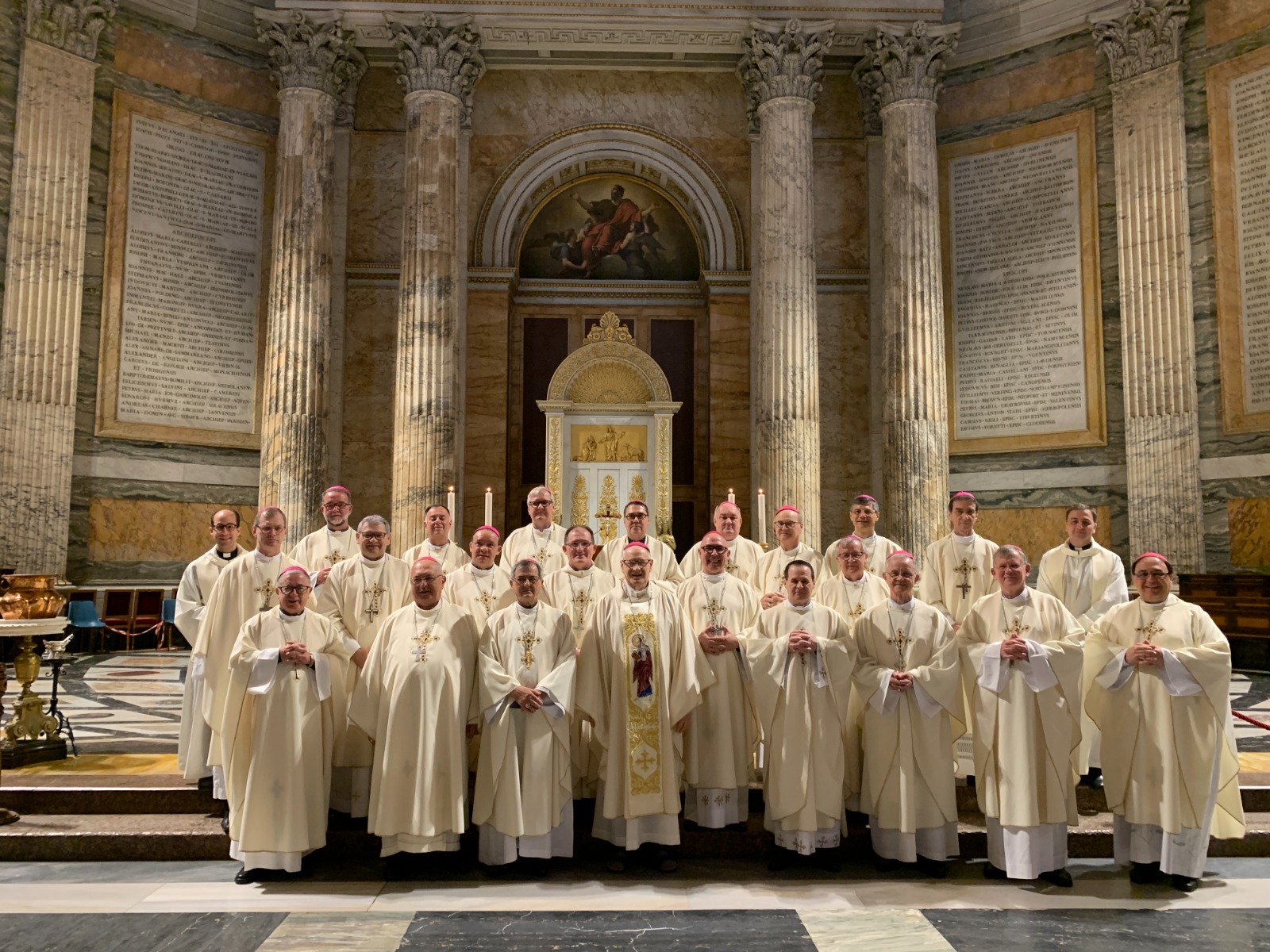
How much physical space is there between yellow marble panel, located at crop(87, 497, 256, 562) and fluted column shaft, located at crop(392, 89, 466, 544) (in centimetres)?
254

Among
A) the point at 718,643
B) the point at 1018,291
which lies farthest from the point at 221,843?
the point at 1018,291

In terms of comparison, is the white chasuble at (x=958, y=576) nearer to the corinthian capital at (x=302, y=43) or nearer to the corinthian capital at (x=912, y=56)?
the corinthian capital at (x=912, y=56)

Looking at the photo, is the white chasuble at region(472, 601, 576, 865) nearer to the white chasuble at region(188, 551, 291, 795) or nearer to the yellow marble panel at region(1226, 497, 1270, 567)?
the white chasuble at region(188, 551, 291, 795)

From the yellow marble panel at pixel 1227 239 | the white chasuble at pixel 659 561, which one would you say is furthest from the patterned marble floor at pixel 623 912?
→ the yellow marble panel at pixel 1227 239

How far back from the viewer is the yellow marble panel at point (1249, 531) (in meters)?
11.7

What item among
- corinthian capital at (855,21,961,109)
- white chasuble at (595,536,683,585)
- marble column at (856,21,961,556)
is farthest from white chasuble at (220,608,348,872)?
corinthian capital at (855,21,961,109)

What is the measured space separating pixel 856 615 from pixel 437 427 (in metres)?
7.60

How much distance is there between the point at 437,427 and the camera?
12633mm

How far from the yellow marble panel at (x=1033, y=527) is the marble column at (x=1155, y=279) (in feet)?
1.47

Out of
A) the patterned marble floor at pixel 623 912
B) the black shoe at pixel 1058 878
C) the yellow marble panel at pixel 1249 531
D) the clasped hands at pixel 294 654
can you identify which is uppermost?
the yellow marble panel at pixel 1249 531

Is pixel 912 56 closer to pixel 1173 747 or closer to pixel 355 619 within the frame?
pixel 1173 747

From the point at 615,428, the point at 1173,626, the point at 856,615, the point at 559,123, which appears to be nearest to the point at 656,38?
the point at 559,123

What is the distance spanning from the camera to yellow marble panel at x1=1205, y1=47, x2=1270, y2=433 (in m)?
12.1

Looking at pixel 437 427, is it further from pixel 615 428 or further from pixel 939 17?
pixel 939 17
